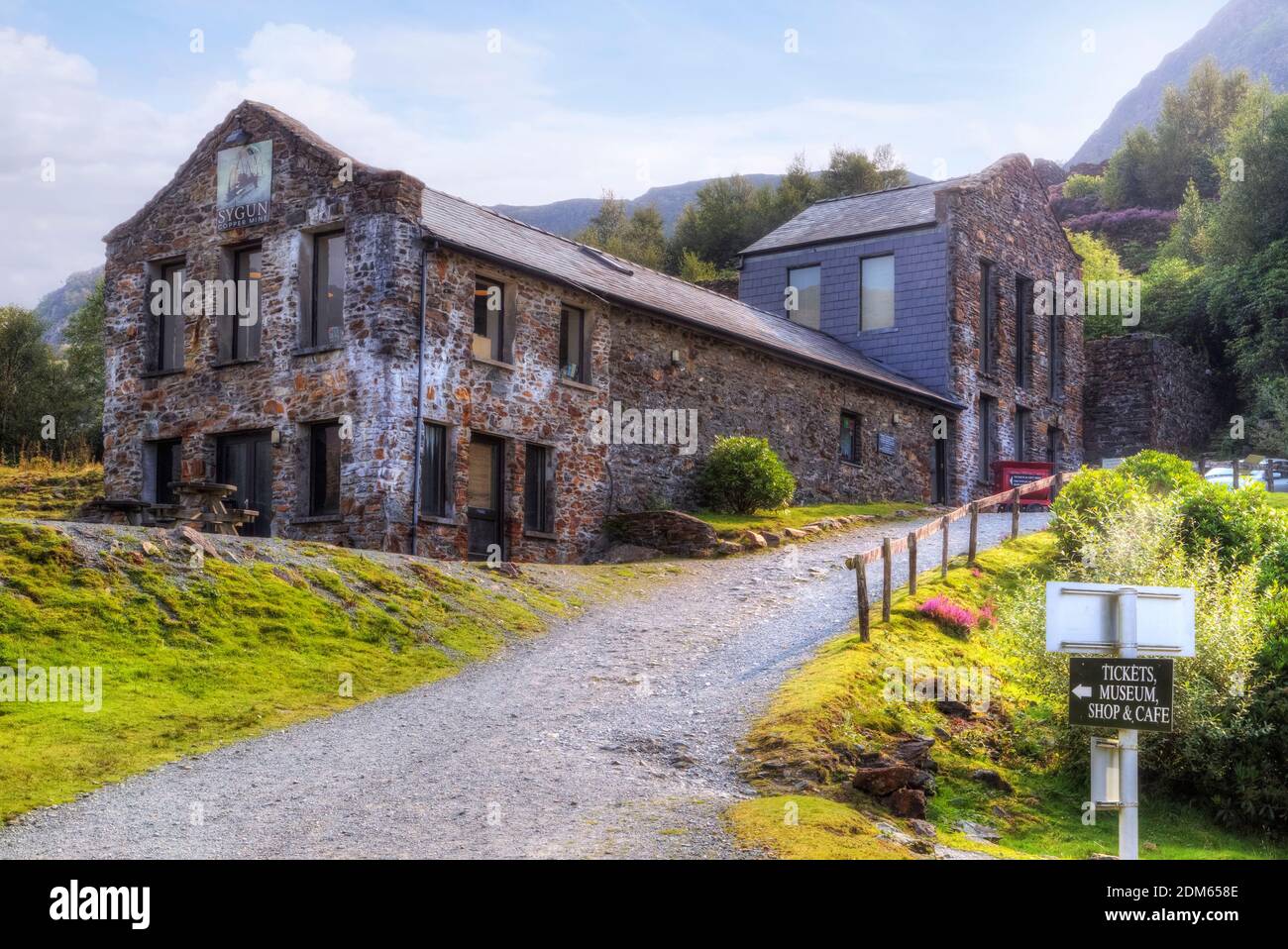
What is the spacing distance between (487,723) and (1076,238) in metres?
51.3

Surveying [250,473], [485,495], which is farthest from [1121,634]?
[250,473]

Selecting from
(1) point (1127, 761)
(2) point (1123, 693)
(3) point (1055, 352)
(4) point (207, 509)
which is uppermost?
(3) point (1055, 352)

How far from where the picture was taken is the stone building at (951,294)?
36094mm

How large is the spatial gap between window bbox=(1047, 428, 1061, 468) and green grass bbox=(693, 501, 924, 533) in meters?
11.8

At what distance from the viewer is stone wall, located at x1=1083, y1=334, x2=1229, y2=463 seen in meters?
44.2

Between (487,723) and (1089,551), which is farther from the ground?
(1089,551)

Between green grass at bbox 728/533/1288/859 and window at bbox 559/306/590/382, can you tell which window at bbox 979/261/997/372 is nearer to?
window at bbox 559/306/590/382

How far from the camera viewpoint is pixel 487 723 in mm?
13281

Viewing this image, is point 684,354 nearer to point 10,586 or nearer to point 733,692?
point 733,692

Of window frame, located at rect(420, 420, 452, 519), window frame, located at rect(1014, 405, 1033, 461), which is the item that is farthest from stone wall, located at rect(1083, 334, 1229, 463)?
window frame, located at rect(420, 420, 452, 519)

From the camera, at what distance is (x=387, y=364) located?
2189 centimetres

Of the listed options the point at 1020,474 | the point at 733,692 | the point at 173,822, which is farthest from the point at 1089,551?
the point at 1020,474

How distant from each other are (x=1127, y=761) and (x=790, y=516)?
1783 centimetres

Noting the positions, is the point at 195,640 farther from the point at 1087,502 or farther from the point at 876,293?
the point at 876,293
